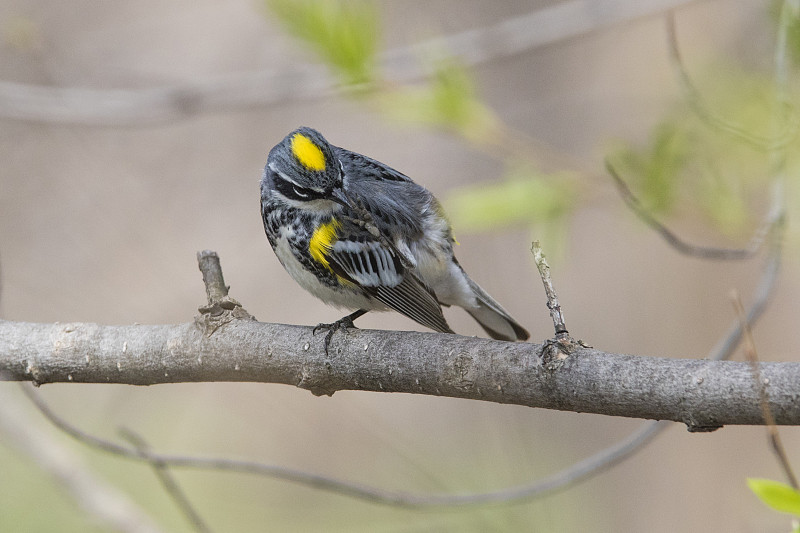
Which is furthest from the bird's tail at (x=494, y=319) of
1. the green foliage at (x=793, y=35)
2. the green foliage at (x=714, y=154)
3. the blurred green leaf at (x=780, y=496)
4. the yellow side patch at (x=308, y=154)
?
the blurred green leaf at (x=780, y=496)

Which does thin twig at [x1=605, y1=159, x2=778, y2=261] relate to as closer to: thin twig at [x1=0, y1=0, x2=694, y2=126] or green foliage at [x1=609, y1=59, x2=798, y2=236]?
green foliage at [x1=609, y1=59, x2=798, y2=236]

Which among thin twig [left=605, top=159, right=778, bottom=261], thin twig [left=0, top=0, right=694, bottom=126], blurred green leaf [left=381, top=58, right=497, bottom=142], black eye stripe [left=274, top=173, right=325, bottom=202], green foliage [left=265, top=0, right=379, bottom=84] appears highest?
thin twig [left=0, top=0, right=694, bottom=126]

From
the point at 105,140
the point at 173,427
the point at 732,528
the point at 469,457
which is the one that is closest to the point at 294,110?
the point at 105,140

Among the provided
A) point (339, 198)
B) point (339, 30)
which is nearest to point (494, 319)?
point (339, 198)

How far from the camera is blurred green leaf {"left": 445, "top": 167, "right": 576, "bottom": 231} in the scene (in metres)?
2.73

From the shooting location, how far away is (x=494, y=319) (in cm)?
321

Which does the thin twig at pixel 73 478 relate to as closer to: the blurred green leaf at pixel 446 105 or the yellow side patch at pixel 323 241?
the yellow side patch at pixel 323 241

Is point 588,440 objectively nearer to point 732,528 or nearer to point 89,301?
point 732,528

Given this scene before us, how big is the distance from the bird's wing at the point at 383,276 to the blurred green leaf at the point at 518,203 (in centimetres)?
29

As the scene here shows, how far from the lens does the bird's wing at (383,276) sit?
9.18 feet

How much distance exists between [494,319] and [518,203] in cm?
66

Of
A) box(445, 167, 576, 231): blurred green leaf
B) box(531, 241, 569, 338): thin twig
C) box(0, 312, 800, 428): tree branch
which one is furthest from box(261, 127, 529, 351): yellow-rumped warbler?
box(531, 241, 569, 338): thin twig

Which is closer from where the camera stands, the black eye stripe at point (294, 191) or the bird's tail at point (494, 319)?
the black eye stripe at point (294, 191)

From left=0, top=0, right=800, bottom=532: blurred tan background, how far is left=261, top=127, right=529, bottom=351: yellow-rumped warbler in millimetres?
1438
